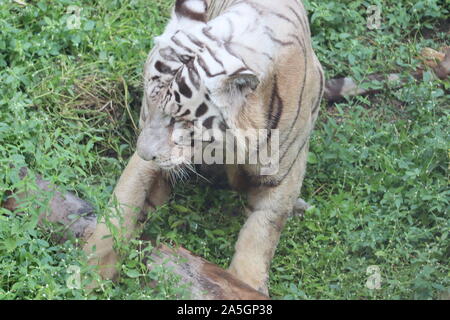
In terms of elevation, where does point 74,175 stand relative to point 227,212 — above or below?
above

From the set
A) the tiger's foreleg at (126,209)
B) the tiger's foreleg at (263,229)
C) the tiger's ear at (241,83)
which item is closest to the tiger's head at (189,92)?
the tiger's ear at (241,83)

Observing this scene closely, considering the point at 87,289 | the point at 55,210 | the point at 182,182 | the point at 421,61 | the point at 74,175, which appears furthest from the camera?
the point at 421,61

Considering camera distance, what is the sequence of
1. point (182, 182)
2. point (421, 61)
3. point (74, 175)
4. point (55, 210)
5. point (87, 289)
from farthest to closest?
point (421, 61), point (182, 182), point (74, 175), point (55, 210), point (87, 289)

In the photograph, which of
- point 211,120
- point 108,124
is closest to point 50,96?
point 108,124

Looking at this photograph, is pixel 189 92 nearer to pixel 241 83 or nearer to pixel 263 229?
pixel 241 83

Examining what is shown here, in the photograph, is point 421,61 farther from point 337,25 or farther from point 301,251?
point 301,251

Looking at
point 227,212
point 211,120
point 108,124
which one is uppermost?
point 211,120

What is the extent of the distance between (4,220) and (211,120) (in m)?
0.97

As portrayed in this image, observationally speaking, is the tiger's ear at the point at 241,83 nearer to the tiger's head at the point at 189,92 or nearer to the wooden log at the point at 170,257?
the tiger's head at the point at 189,92

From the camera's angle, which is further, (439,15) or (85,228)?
(439,15)

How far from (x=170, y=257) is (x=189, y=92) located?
72 cm

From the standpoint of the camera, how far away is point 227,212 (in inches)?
190

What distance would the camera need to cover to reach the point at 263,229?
4309 mm

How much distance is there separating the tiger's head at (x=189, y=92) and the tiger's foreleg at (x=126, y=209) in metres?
0.35
